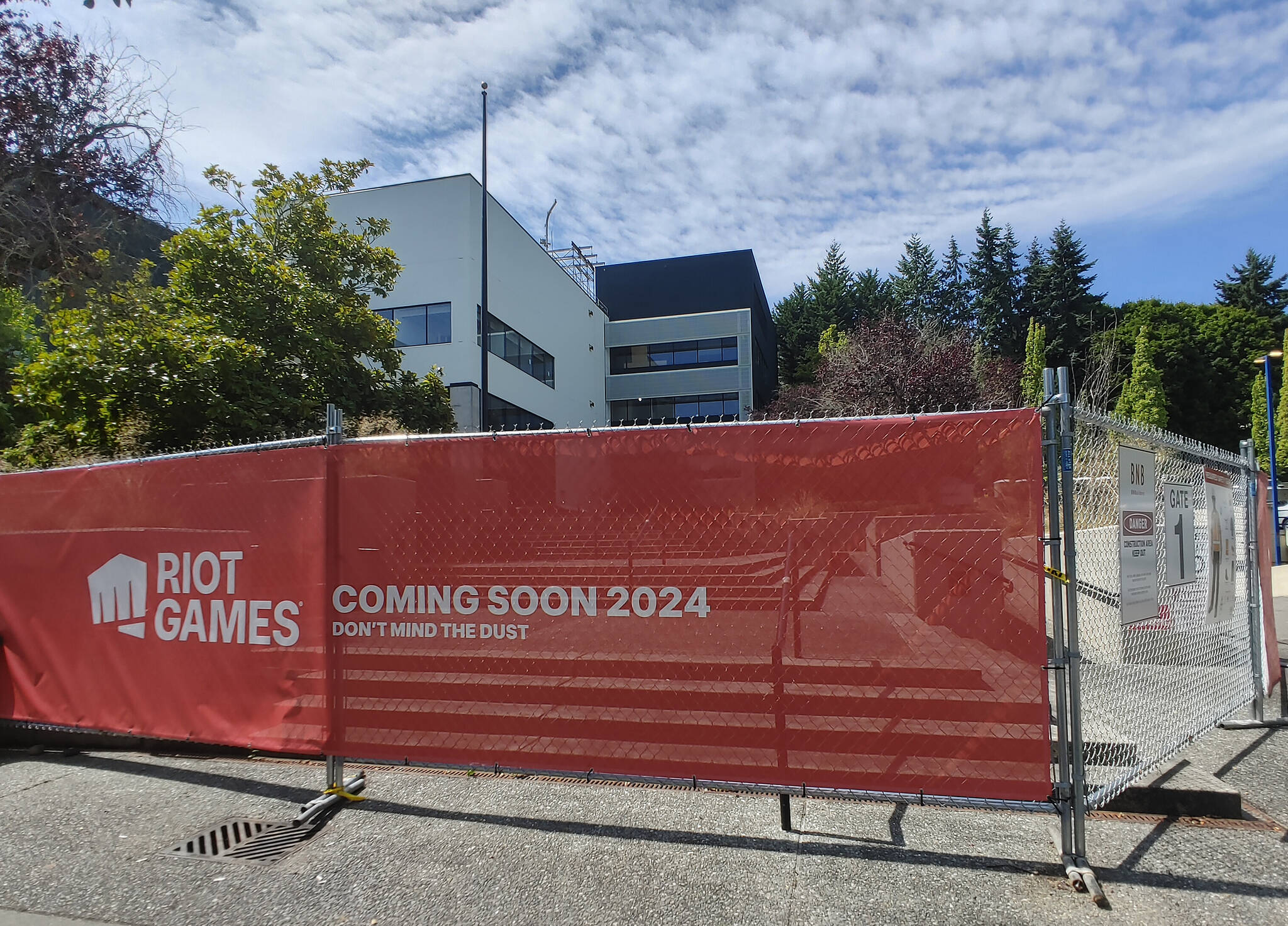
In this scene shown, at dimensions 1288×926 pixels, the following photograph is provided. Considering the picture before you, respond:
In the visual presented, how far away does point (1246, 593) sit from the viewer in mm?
5426

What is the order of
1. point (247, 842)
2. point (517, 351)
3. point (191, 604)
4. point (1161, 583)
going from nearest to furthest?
point (247, 842)
point (1161, 583)
point (191, 604)
point (517, 351)

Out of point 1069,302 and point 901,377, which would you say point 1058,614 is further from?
point 1069,302

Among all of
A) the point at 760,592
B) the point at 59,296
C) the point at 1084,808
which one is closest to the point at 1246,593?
the point at 1084,808

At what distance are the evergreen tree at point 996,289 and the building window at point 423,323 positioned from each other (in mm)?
44536

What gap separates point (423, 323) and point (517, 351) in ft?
14.5

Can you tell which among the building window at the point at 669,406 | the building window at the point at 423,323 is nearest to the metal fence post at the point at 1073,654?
the building window at the point at 423,323

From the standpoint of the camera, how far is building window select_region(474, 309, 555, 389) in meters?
25.0

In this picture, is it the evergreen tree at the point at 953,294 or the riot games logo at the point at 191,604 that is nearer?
the riot games logo at the point at 191,604

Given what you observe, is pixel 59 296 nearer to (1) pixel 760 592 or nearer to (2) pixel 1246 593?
(1) pixel 760 592

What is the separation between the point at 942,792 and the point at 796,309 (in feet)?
208

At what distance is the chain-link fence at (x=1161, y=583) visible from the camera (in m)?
3.84

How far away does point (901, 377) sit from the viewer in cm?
2536

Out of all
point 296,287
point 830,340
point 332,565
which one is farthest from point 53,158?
point 830,340

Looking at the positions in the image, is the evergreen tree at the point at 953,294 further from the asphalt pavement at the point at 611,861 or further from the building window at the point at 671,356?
the asphalt pavement at the point at 611,861
